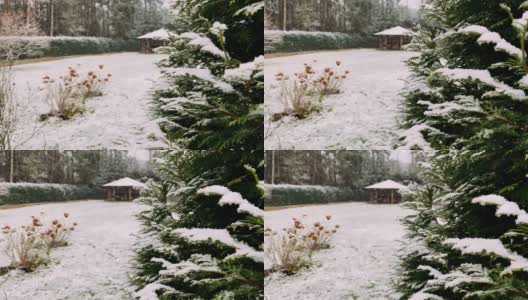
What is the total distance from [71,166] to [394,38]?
1.88 m

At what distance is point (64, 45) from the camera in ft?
10.2

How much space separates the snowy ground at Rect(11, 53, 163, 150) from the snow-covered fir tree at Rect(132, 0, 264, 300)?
0.12m

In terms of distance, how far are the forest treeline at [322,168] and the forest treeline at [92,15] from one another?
1.02 m

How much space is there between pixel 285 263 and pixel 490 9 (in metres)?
1.67

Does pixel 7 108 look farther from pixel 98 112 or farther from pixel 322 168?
pixel 322 168

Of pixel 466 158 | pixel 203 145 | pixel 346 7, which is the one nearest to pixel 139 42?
pixel 203 145

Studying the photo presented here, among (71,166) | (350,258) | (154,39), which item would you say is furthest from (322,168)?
(71,166)

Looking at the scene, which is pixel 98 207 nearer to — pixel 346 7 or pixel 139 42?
pixel 139 42

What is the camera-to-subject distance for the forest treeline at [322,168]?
Result: 3.04 meters

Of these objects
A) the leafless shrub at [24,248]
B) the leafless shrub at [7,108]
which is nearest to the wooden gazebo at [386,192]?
the leafless shrub at [24,248]

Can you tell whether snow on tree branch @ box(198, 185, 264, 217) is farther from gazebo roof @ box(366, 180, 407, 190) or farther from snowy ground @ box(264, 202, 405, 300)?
gazebo roof @ box(366, 180, 407, 190)

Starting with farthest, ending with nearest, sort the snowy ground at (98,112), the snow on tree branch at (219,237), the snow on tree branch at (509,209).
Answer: the snowy ground at (98,112)
the snow on tree branch at (219,237)
the snow on tree branch at (509,209)

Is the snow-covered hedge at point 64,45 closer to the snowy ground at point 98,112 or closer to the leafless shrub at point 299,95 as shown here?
the snowy ground at point 98,112

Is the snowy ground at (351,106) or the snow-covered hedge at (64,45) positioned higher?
the snow-covered hedge at (64,45)
